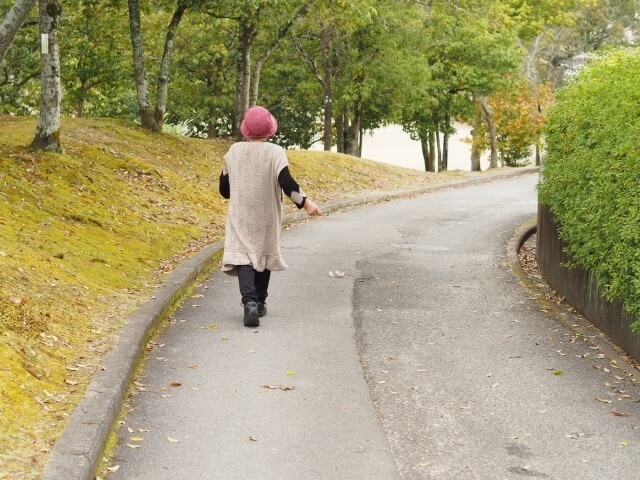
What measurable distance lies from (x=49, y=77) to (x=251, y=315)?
7833 millimetres

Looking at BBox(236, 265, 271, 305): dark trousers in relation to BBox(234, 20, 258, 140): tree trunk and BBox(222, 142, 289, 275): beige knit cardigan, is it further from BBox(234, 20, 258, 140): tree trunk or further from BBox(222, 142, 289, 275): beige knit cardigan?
BBox(234, 20, 258, 140): tree trunk

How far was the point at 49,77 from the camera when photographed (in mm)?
14867

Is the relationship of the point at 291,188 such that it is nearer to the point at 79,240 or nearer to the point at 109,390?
the point at 109,390

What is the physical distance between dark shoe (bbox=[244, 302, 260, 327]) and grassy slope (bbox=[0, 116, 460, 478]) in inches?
42.7

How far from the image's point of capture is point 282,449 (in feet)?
18.0

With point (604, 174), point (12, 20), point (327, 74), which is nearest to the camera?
point (604, 174)

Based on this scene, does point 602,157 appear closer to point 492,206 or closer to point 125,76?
point 492,206

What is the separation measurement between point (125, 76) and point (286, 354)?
84.5ft

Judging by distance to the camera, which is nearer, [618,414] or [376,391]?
[618,414]

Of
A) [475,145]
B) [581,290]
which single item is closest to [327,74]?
[475,145]

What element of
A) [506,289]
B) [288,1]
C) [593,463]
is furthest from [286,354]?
[288,1]

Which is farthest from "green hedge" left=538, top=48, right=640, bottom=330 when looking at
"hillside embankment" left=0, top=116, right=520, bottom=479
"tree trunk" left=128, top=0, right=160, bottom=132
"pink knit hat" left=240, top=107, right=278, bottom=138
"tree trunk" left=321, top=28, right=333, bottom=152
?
"tree trunk" left=321, top=28, right=333, bottom=152

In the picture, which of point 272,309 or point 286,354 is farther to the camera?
point 272,309

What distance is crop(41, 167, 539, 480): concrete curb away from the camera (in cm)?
480
